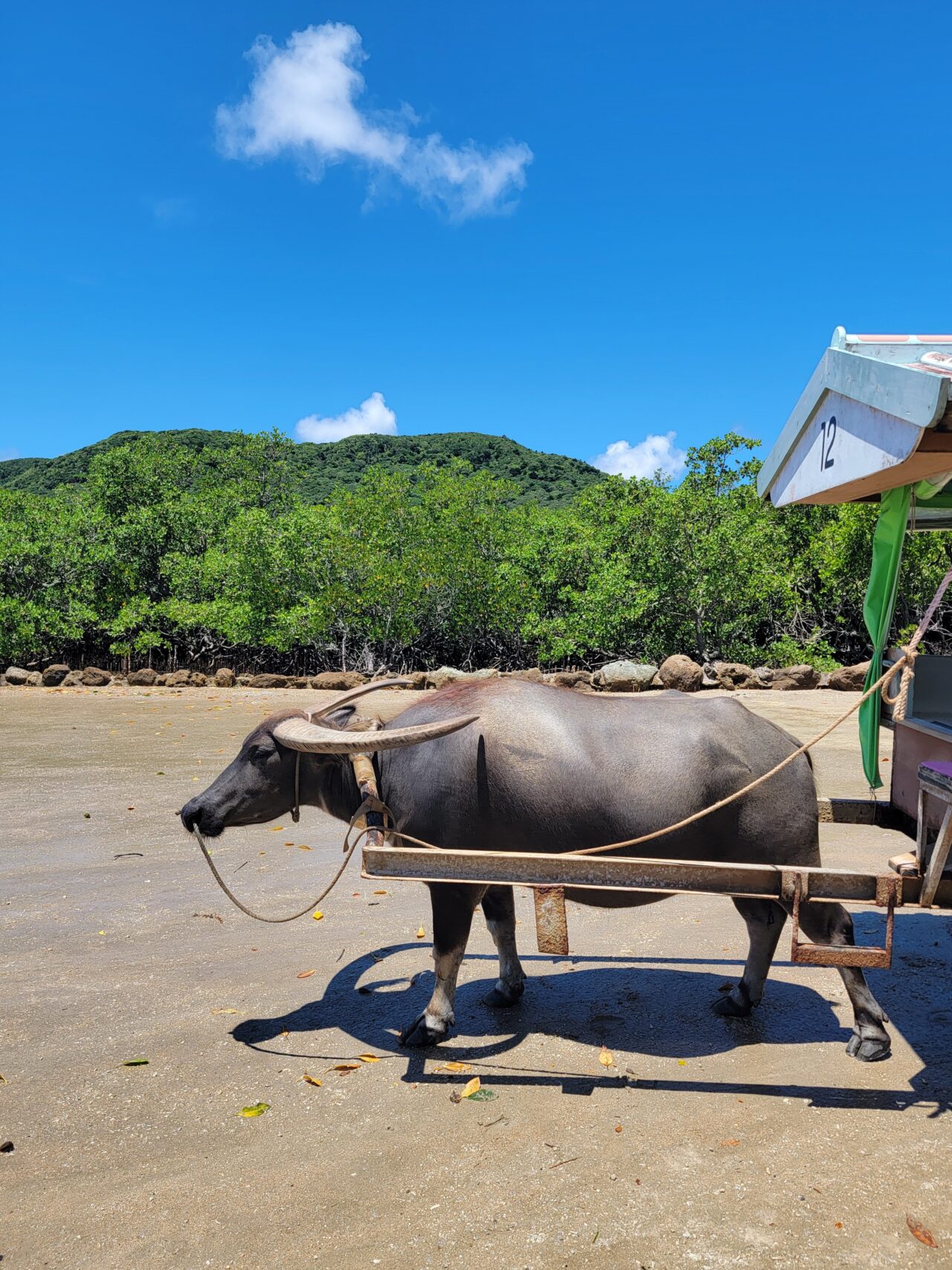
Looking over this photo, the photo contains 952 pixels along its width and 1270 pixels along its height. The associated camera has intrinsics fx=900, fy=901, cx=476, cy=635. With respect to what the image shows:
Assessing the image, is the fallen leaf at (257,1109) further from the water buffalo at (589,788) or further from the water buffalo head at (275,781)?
the water buffalo head at (275,781)

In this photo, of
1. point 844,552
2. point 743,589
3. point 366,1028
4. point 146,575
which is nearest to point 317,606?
point 146,575

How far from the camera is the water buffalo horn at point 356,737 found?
3.53 metres

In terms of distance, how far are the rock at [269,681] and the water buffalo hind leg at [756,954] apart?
648 inches

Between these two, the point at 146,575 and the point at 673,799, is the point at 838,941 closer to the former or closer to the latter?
the point at 673,799

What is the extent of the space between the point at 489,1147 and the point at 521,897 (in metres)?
2.87

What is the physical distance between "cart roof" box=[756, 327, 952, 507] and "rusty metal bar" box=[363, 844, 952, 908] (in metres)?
1.52

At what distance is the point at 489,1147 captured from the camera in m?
3.07

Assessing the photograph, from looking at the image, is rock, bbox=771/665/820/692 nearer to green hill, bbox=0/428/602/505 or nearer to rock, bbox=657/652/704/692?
rock, bbox=657/652/704/692

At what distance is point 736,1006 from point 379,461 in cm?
7742

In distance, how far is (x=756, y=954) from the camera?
13.4 ft

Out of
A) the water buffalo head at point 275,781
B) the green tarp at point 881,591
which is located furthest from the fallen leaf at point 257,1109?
the green tarp at point 881,591

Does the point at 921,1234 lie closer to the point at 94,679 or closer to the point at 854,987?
the point at 854,987

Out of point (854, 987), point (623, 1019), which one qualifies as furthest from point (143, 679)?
point (854, 987)

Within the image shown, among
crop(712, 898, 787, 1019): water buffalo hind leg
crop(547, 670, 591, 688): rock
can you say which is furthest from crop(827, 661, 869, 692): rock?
crop(712, 898, 787, 1019): water buffalo hind leg
